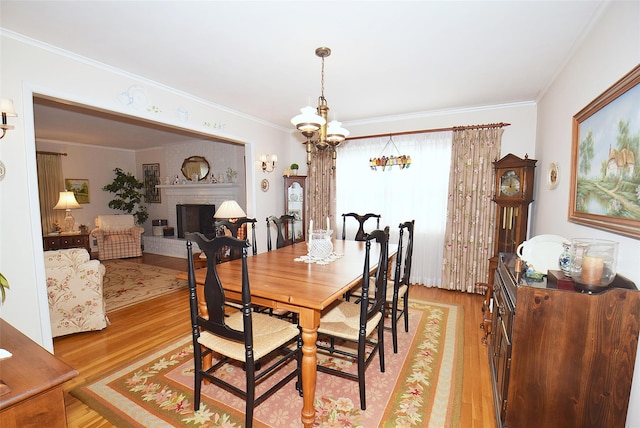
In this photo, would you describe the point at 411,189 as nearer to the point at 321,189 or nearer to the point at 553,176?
the point at 321,189

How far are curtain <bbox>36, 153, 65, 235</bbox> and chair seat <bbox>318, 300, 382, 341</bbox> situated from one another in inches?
270

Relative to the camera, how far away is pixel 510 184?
138 inches

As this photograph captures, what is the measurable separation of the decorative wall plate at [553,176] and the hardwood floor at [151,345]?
1.57 m

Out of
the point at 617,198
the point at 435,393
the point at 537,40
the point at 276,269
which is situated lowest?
the point at 435,393

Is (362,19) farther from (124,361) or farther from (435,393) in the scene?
(124,361)

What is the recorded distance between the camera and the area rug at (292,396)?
177 centimetres

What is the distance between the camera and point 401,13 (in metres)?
1.85

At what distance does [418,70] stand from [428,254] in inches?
104

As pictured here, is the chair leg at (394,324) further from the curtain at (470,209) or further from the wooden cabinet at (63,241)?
the wooden cabinet at (63,241)

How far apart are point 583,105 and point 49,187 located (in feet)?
29.0

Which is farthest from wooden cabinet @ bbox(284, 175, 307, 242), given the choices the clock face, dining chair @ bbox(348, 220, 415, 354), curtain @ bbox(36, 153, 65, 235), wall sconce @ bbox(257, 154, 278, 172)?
curtain @ bbox(36, 153, 65, 235)

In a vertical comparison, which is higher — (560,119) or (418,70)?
(418,70)

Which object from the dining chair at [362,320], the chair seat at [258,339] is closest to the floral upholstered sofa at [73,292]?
the chair seat at [258,339]


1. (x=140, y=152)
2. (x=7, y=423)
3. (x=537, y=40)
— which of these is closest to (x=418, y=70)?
(x=537, y=40)
